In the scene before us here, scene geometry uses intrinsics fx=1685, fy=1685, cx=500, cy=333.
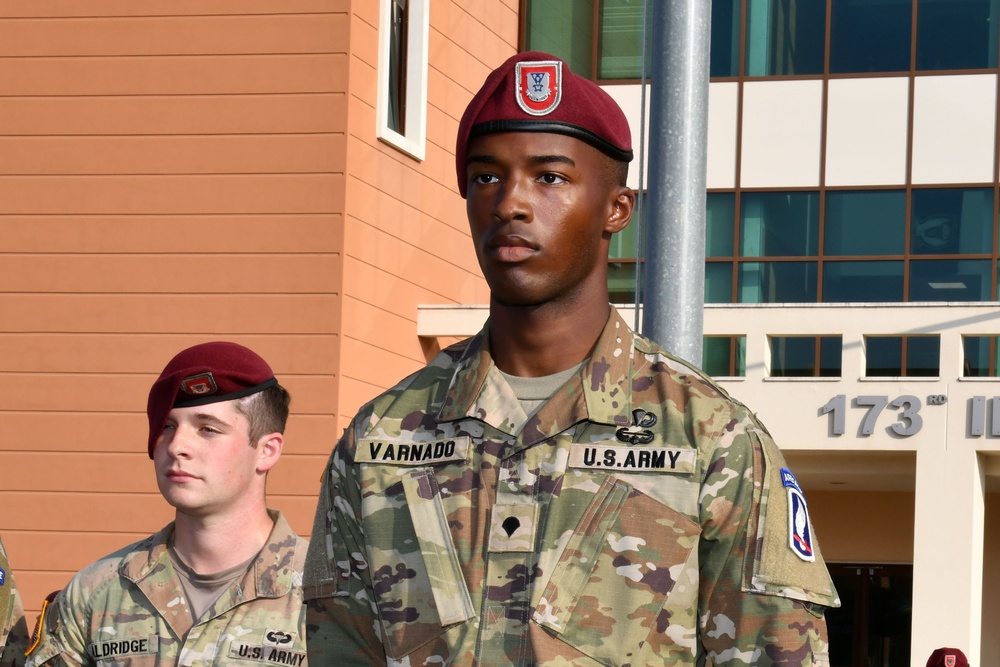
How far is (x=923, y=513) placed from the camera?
1622 cm

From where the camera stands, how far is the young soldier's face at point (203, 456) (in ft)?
13.4

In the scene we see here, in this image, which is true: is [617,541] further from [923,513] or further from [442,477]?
[923,513]

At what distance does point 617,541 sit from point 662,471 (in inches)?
4.7

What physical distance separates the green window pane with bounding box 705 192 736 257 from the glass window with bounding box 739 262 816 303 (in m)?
0.32

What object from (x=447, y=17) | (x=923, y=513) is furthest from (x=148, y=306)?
(x=923, y=513)

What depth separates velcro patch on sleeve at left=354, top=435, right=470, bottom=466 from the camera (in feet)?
8.18

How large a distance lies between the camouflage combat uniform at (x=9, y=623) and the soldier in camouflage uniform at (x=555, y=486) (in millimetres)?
2355

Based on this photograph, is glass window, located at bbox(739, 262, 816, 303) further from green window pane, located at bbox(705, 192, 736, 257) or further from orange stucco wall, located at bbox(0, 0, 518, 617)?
orange stucco wall, located at bbox(0, 0, 518, 617)

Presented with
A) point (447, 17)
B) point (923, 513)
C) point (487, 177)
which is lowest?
point (923, 513)

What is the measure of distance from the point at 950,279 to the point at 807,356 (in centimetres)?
209

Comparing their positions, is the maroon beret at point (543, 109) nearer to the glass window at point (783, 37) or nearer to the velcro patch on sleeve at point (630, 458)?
the velcro patch on sleeve at point (630, 458)

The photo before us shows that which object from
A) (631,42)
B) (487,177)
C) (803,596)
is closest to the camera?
(803,596)

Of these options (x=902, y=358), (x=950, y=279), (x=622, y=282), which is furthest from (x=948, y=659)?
(x=950, y=279)

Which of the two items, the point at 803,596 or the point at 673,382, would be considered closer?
the point at 803,596
